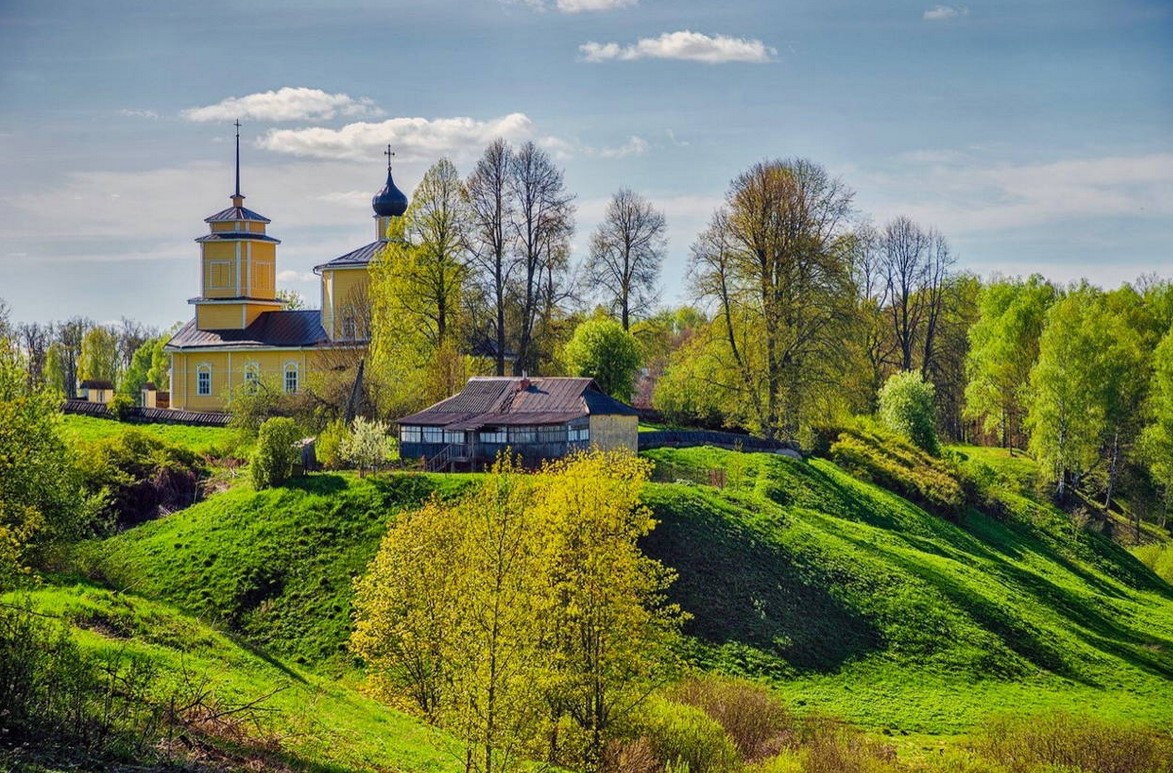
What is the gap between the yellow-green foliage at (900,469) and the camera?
45094mm

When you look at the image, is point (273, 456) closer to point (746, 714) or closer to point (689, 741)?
point (746, 714)

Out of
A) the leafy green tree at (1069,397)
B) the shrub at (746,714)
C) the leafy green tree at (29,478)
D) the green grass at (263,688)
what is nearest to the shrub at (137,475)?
the leafy green tree at (29,478)

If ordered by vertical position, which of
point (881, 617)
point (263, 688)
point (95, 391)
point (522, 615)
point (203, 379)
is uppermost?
point (203, 379)

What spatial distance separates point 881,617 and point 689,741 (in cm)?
1113

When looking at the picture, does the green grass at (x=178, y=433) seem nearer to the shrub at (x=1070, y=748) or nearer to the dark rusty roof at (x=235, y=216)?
the dark rusty roof at (x=235, y=216)

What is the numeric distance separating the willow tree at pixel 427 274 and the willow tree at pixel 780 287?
407 inches

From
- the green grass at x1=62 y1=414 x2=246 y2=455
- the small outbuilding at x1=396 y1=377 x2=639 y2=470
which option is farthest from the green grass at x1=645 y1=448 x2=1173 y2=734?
the green grass at x1=62 y1=414 x2=246 y2=455

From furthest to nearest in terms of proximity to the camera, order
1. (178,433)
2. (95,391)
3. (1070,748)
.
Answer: (95,391) < (178,433) < (1070,748)

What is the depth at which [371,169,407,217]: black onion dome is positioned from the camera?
54156 mm

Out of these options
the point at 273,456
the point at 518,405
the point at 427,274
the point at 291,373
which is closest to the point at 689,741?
the point at 273,456

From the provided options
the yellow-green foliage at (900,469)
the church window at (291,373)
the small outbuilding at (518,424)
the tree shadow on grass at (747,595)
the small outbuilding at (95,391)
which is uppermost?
the church window at (291,373)

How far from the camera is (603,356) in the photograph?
48844 mm

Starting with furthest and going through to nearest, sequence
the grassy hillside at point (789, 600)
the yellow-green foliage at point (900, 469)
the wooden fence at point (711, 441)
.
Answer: the yellow-green foliage at point (900, 469), the wooden fence at point (711, 441), the grassy hillside at point (789, 600)

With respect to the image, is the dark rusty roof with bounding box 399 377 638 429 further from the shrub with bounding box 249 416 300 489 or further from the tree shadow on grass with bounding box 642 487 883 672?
the tree shadow on grass with bounding box 642 487 883 672
